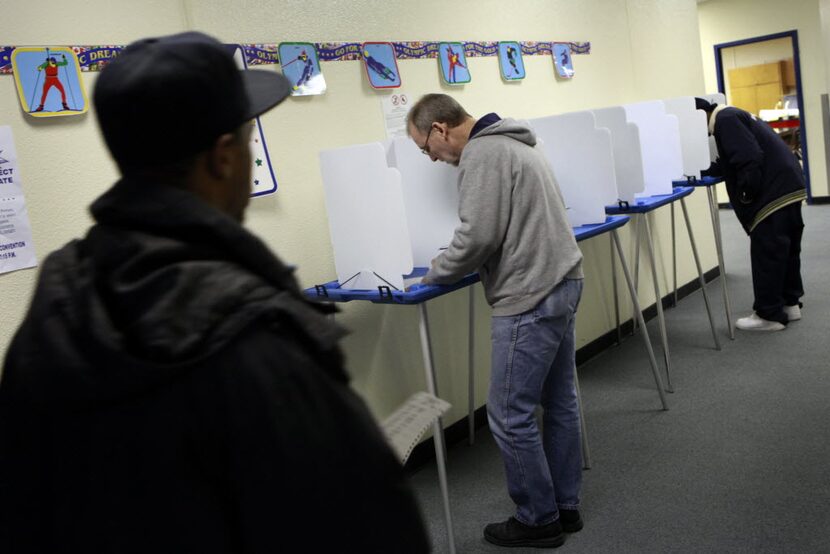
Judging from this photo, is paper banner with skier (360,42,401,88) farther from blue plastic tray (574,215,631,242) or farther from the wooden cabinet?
the wooden cabinet

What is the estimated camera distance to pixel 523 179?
6.83 feet

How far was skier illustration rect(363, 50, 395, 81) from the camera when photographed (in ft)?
9.55

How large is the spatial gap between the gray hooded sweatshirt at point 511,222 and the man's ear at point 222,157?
138 centimetres

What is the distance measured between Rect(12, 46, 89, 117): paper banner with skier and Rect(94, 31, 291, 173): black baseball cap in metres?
1.53

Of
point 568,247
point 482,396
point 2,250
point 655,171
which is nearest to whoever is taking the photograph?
point 2,250

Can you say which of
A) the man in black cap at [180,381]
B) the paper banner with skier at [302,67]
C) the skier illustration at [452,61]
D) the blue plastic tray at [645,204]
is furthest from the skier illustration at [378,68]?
the man in black cap at [180,381]

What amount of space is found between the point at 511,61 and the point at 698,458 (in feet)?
6.33

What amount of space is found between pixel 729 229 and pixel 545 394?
5743 millimetres

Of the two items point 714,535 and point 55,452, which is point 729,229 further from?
point 55,452

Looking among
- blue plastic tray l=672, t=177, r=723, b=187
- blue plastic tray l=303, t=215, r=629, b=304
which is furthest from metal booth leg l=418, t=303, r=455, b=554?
blue plastic tray l=672, t=177, r=723, b=187

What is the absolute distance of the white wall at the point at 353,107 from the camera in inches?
82.4

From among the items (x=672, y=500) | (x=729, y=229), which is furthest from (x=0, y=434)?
(x=729, y=229)

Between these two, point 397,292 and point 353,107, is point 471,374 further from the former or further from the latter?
point 353,107

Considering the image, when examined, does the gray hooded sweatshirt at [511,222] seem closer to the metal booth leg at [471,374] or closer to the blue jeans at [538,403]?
the blue jeans at [538,403]
